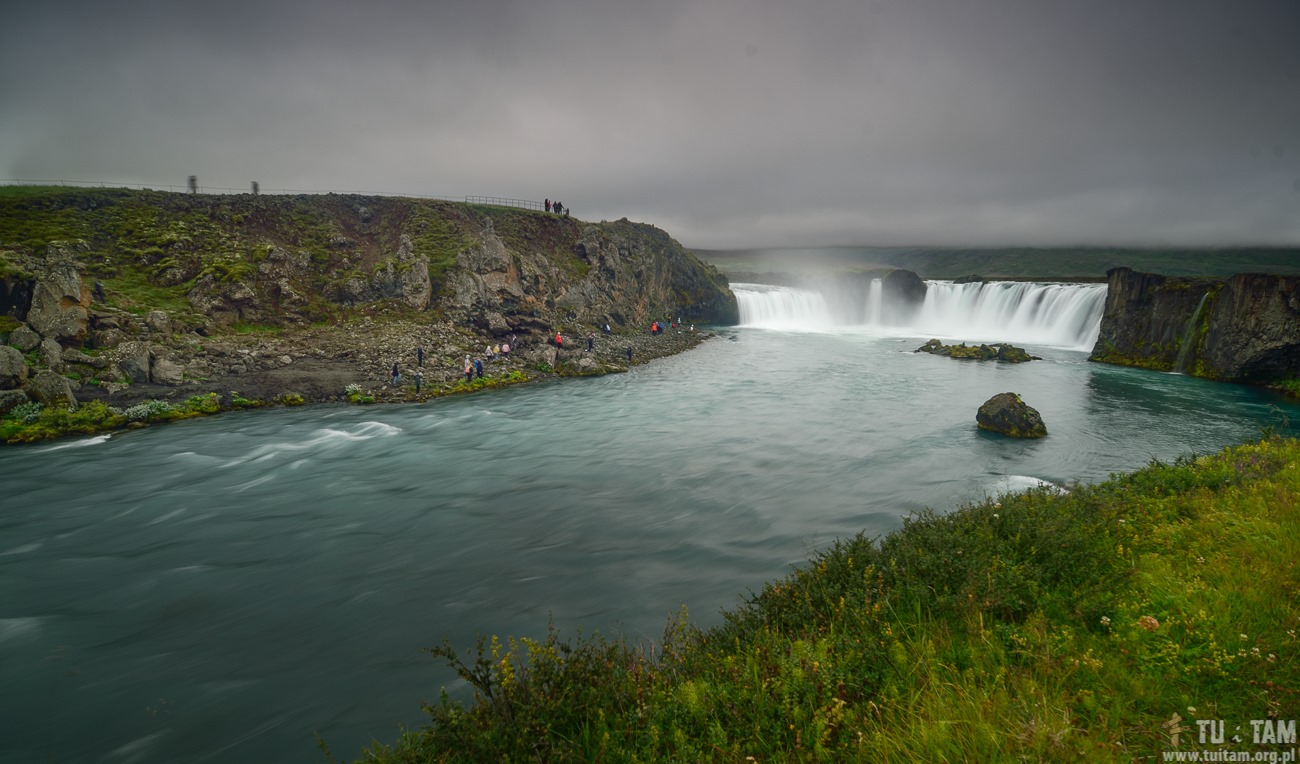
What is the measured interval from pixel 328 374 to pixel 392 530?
2296 cm

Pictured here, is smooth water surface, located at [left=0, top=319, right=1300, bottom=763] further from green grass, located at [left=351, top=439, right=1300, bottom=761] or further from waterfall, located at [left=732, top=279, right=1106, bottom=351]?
waterfall, located at [left=732, top=279, right=1106, bottom=351]

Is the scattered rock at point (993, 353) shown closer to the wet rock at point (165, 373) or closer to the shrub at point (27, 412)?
the wet rock at point (165, 373)

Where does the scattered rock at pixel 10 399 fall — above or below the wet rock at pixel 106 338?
below

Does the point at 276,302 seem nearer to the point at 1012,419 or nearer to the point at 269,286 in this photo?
the point at 269,286

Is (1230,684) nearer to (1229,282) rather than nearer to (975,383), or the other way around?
(975,383)

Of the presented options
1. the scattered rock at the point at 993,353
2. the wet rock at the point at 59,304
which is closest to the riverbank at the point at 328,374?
the wet rock at the point at 59,304

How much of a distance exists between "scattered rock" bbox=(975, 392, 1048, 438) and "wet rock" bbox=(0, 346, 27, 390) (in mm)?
44382

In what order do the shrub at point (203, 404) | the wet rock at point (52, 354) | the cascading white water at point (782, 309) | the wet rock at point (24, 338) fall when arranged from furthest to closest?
the cascading white water at point (782, 309)
the shrub at point (203, 404)
the wet rock at point (24, 338)
the wet rock at point (52, 354)

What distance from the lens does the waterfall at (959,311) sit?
220 feet

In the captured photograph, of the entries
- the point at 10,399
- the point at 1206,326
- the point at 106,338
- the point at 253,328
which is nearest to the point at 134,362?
the point at 106,338

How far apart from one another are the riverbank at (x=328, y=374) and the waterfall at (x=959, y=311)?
56.8 meters

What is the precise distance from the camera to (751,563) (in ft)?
41.6

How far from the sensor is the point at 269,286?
43219mm

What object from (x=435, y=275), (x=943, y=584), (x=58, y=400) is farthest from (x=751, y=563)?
(x=435, y=275)
